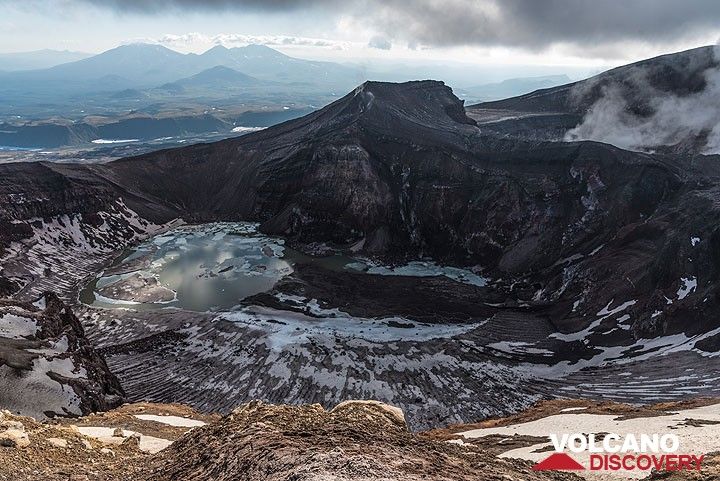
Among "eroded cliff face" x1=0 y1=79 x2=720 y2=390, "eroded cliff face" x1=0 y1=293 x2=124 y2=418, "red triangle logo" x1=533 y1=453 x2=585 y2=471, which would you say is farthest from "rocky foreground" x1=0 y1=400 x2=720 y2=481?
"eroded cliff face" x1=0 y1=79 x2=720 y2=390

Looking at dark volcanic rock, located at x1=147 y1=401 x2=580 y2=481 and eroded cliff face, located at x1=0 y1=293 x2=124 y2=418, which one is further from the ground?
dark volcanic rock, located at x1=147 y1=401 x2=580 y2=481

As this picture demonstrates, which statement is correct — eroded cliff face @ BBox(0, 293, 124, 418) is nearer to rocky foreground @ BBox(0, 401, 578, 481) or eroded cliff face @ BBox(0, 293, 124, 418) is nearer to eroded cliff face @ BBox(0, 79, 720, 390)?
rocky foreground @ BBox(0, 401, 578, 481)

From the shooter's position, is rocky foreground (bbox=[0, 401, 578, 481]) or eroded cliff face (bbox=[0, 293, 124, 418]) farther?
eroded cliff face (bbox=[0, 293, 124, 418])

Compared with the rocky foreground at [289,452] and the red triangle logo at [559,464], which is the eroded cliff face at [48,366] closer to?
the rocky foreground at [289,452]

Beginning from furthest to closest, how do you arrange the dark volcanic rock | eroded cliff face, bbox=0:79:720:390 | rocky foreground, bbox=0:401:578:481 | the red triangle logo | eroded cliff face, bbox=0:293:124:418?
eroded cliff face, bbox=0:79:720:390 < eroded cliff face, bbox=0:293:124:418 < the red triangle logo < rocky foreground, bbox=0:401:578:481 < the dark volcanic rock

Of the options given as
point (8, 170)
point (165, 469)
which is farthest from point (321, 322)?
point (8, 170)

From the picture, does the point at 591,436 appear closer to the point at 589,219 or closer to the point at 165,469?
the point at 165,469

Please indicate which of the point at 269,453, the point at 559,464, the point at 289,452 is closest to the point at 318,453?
the point at 289,452

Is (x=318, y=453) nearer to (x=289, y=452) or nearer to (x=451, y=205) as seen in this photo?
(x=289, y=452)

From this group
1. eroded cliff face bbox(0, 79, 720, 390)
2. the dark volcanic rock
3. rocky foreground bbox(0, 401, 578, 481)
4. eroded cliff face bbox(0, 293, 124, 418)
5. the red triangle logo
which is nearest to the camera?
the dark volcanic rock
